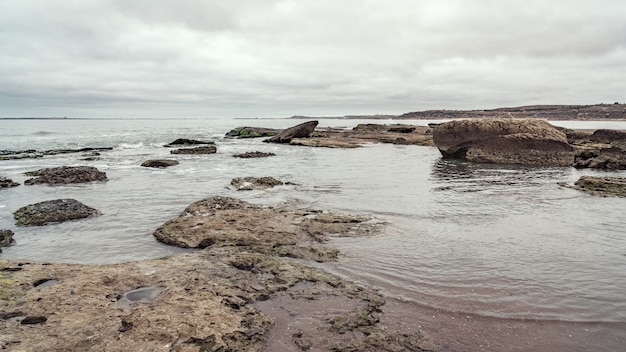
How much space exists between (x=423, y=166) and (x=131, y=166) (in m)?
16.2

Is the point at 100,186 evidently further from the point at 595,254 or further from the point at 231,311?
the point at 595,254

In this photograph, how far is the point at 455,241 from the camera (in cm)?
801

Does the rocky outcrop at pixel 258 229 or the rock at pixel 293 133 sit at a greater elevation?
the rock at pixel 293 133

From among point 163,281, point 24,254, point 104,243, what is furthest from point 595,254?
point 24,254

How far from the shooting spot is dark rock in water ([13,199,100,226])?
9.52 m

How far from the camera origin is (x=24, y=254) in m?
7.42

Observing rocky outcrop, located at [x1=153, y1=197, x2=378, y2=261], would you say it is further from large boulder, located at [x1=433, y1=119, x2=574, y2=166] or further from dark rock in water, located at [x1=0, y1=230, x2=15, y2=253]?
large boulder, located at [x1=433, y1=119, x2=574, y2=166]

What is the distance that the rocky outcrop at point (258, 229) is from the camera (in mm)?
7484

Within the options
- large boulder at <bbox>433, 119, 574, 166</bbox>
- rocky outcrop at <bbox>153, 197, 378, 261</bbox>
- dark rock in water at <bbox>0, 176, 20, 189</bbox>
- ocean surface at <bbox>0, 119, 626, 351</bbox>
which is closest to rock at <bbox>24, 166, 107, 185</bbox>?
dark rock in water at <bbox>0, 176, 20, 189</bbox>

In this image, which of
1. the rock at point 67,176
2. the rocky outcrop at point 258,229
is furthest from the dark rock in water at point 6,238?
the rock at point 67,176

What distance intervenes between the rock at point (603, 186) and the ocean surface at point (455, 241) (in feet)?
2.09

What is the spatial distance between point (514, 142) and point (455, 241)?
16.4 metres

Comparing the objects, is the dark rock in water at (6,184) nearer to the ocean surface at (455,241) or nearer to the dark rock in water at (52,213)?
the ocean surface at (455,241)

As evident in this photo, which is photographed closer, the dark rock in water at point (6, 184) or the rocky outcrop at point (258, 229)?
the rocky outcrop at point (258, 229)
